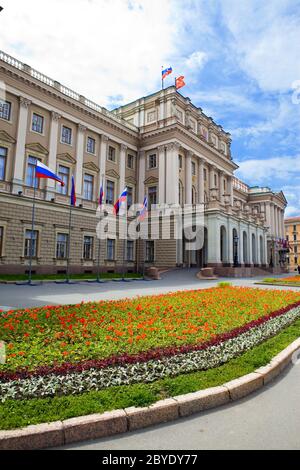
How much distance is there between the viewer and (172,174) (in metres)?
38.8

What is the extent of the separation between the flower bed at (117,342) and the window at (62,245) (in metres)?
20.6

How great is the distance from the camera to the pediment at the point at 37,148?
92.7 feet

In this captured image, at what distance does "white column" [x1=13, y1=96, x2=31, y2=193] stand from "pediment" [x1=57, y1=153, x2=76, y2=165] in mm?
4189

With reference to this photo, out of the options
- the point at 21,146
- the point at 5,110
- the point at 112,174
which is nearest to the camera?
the point at 5,110

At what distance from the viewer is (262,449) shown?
3311 mm

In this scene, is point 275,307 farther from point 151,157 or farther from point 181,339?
point 151,157

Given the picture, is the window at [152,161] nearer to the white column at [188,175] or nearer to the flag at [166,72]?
the white column at [188,175]

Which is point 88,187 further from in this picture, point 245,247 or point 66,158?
point 245,247

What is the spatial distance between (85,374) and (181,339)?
2428 millimetres

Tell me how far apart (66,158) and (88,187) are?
4.12 m

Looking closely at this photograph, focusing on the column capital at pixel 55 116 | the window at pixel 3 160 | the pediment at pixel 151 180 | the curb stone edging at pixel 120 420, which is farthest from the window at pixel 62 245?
the curb stone edging at pixel 120 420

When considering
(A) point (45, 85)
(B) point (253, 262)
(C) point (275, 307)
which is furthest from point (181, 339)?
(B) point (253, 262)

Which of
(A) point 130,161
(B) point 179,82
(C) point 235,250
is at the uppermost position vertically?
(B) point 179,82

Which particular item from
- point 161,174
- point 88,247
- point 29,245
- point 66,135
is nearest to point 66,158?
point 66,135
